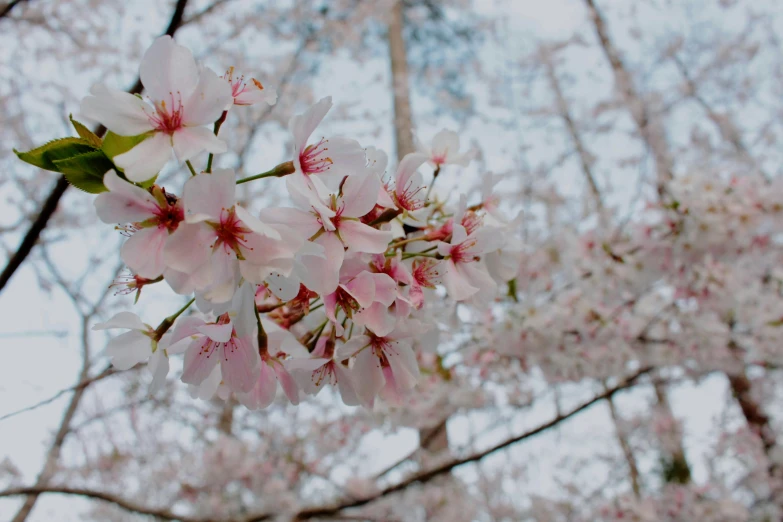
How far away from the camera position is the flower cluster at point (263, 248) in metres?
0.55

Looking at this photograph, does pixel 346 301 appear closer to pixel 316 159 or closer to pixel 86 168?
pixel 316 159

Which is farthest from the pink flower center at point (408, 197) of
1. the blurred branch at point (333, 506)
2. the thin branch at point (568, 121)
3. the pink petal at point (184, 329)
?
the thin branch at point (568, 121)

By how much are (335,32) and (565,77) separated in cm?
468

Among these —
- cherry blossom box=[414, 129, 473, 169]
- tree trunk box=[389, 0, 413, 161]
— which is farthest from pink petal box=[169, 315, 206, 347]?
tree trunk box=[389, 0, 413, 161]

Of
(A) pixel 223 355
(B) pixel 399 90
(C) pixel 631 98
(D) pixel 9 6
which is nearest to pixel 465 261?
(A) pixel 223 355

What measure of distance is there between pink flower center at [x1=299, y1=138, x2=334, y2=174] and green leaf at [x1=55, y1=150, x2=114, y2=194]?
0.22m

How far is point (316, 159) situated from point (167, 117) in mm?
179

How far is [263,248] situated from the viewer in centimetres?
56

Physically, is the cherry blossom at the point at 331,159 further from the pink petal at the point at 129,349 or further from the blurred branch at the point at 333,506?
the blurred branch at the point at 333,506

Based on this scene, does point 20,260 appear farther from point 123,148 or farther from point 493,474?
point 493,474

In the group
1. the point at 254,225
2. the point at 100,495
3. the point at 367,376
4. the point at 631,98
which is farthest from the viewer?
the point at 631,98

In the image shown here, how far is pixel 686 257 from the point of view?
6.59 feet

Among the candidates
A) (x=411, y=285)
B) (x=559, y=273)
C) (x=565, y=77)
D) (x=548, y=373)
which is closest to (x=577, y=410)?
(x=548, y=373)

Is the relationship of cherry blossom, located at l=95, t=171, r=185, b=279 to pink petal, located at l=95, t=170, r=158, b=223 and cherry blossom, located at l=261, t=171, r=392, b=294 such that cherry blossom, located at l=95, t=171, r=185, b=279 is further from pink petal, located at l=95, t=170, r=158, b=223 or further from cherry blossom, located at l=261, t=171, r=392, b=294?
cherry blossom, located at l=261, t=171, r=392, b=294
